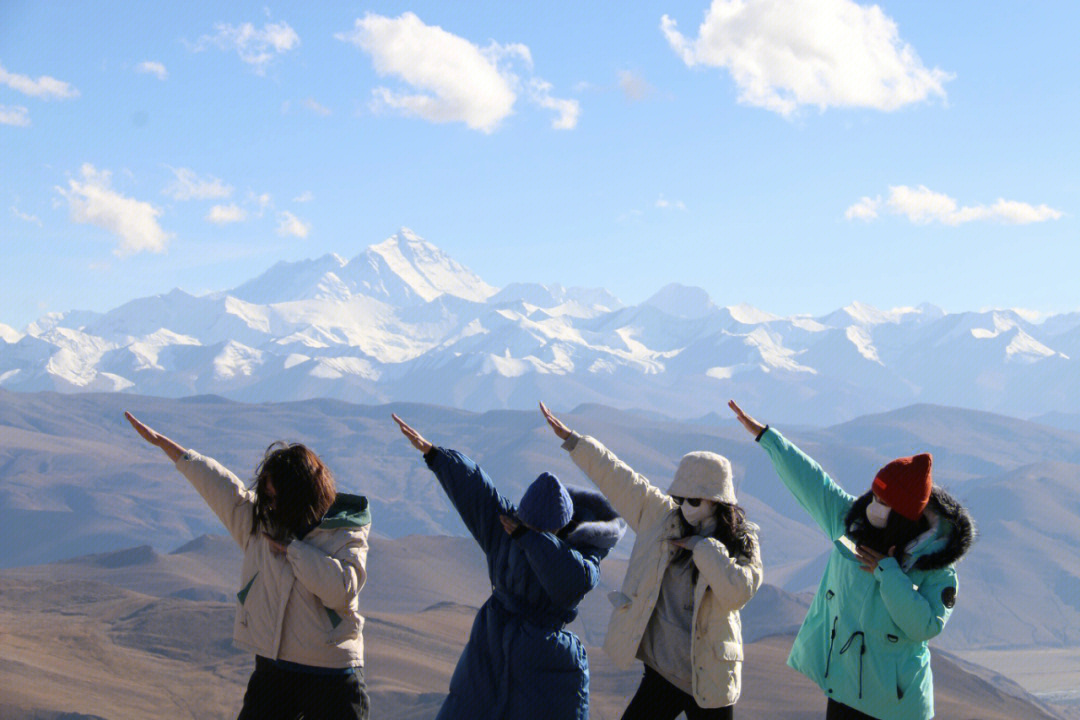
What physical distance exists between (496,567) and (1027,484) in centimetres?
16597

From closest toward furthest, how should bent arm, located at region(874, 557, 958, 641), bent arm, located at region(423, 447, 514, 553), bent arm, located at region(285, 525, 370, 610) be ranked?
bent arm, located at region(874, 557, 958, 641) < bent arm, located at region(285, 525, 370, 610) < bent arm, located at region(423, 447, 514, 553)

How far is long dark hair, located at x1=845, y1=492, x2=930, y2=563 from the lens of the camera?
4504 mm

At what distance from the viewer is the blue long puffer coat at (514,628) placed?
14.8 ft

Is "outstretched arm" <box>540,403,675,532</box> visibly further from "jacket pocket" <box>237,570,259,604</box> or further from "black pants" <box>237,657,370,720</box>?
"jacket pocket" <box>237,570,259,604</box>

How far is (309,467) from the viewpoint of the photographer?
4.54m

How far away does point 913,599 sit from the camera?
14.3 feet

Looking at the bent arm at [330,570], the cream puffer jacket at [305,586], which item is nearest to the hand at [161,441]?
the cream puffer jacket at [305,586]

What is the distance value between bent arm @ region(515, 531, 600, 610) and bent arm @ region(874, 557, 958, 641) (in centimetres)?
117

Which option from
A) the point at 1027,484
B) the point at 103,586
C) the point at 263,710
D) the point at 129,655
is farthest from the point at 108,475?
the point at 263,710

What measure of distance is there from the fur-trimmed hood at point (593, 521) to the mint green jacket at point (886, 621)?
885 mm

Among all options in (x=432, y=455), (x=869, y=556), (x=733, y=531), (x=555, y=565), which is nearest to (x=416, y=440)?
(x=432, y=455)

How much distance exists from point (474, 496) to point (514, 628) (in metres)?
0.58

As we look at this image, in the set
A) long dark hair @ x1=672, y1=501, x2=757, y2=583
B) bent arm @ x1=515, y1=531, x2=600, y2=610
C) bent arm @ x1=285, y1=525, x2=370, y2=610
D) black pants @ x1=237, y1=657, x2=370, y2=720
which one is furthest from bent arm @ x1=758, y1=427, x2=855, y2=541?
black pants @ x1=237, y1=657, x2=370, y2=720

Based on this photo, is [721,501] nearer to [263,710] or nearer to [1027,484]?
[263,710]
